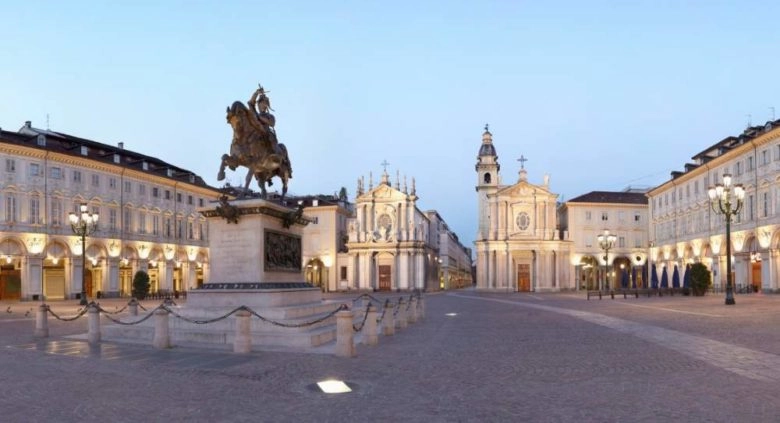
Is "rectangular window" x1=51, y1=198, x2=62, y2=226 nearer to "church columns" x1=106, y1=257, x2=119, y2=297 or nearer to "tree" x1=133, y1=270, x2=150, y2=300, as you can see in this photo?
"church columns" x1=106, y1=257, x2=119, y2=297

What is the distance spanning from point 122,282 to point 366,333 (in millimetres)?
56848

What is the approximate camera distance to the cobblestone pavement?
911 cm

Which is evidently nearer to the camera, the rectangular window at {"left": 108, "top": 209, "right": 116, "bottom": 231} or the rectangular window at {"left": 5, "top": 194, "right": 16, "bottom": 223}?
the rectangular window at {"left": 5, "top": 194, "right": 16, "bottom": 223}

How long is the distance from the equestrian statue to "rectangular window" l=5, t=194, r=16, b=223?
4252cm

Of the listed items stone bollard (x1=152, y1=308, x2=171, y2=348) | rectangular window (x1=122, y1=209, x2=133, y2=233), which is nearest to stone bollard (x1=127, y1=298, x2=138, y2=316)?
stone bollard (x1=152, y1=308, x2=171, y2=348)

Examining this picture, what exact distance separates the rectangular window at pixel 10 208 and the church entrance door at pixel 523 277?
65542mm

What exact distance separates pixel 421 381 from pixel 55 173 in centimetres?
5687

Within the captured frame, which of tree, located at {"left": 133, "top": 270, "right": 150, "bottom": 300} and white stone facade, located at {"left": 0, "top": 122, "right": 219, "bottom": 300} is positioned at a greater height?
white stone facade, located at {"left": 0, "top": 122, "right": 219, "bottom": 300}

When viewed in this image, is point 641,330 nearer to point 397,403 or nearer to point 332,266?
point 397,403

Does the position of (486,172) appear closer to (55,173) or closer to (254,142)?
(55,173)

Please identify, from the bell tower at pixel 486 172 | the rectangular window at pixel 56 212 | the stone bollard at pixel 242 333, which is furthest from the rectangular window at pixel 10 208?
the bell tower at pixel 486 172

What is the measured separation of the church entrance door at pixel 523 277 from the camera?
94625mm

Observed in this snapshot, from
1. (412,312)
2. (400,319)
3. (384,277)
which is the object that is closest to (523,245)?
(384,277)

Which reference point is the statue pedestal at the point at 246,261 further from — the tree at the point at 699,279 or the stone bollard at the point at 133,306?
the tree at the point at 699,279
